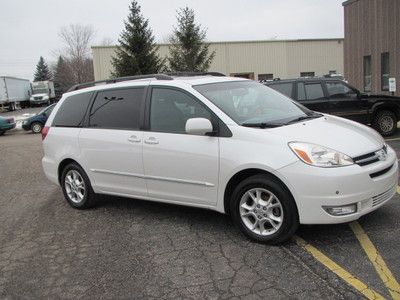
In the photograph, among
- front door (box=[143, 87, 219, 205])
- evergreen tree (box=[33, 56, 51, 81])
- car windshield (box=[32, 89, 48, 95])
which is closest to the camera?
front door (box=[143, 87, 219, 205])

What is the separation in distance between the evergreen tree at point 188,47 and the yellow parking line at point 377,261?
2528cm

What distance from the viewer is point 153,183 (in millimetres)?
5867

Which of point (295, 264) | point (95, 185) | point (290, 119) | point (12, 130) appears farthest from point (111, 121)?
point (12, 130)

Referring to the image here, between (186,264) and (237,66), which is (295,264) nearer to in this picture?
(186,264)

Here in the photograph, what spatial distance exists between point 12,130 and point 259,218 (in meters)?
25.2

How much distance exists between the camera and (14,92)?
54.2 meters

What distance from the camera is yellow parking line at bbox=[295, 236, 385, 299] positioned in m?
3.78

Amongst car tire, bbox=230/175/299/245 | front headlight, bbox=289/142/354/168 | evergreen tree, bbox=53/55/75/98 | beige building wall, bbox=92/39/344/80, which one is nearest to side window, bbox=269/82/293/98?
car tire, bbox=230/175/299/245

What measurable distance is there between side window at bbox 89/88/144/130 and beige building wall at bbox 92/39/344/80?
34.8m

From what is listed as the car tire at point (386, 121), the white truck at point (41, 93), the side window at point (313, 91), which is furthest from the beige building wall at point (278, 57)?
the side window at point (313, 91)

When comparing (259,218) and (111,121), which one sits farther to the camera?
(111,121)

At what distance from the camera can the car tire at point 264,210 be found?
4754mm

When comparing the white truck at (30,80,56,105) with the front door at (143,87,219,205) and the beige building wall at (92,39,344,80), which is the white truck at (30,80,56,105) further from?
the front door at (143,87,219,205)

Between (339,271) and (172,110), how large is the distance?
2642 millimetres
